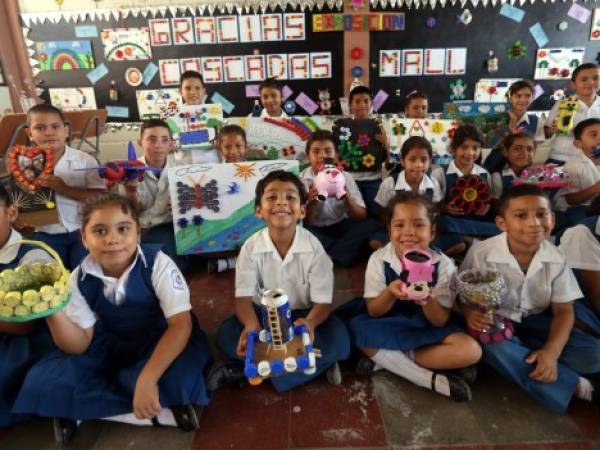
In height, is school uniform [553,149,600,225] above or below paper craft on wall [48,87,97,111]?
below

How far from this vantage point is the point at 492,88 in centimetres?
480

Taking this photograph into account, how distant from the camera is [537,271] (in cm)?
158

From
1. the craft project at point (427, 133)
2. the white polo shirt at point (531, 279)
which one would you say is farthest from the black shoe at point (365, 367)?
the craft project at point (427, 133)

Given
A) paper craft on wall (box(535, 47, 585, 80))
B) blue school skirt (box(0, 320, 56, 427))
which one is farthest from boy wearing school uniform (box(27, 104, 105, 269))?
paper craft on wall (box(535, 47, 585, 80))

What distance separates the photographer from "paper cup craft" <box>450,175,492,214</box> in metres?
2.61

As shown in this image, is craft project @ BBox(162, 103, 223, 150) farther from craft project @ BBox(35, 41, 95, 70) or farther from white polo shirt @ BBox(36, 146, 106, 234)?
craft project @ BBox(35, 41, 95, 70)

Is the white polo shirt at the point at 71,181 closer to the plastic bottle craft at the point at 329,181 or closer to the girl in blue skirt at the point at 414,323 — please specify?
the plastic bottle craft at the point at 329,181

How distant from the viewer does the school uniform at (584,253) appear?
1719 millimetres

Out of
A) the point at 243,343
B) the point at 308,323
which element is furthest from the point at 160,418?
the point at 308,323

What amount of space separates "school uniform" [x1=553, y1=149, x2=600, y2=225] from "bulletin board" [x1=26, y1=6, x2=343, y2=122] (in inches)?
110

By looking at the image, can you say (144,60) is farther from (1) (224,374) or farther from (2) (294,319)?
(1) (224,374)

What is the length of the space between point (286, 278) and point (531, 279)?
934 mm

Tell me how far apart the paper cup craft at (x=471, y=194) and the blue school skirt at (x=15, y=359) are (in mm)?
2247

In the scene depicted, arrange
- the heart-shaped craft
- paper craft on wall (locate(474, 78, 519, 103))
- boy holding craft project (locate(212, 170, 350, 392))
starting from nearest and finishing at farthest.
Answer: boy holding craft project (locate(212, 170, 350, 392)), the heart-shaped craft, paper craft on wall (locate(474, 78, 519, 103))
